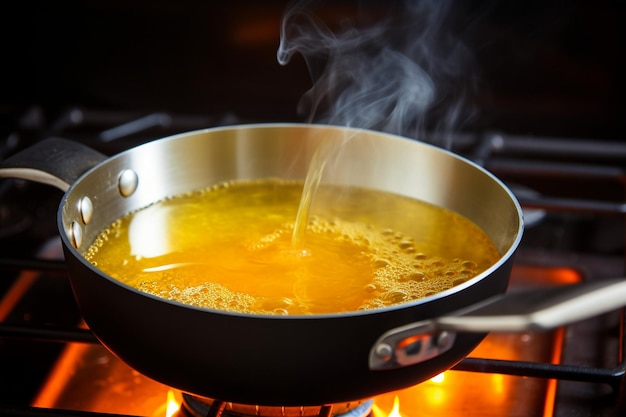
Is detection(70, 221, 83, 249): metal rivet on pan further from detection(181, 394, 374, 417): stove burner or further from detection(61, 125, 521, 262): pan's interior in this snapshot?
detection(181, 394, 374, 417): stove burner

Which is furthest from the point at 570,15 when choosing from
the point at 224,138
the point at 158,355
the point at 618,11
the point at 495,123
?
the point at 158,355

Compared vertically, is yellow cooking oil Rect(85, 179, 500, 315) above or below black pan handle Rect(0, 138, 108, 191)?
below

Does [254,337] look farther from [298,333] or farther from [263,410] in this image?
[263,410]

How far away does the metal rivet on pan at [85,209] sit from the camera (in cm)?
74

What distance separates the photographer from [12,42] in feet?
4.08

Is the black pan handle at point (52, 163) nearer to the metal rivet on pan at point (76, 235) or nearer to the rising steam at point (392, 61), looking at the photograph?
the metal rivet on pan at point (76, 235)

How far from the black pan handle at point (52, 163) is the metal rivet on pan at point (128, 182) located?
4 cm

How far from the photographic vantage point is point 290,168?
3.00 ft

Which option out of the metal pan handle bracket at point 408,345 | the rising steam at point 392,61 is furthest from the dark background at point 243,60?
the metal pan handle bracket at point 408,345

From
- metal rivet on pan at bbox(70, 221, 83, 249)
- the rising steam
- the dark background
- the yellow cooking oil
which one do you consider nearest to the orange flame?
Result: the yellow cooking oil

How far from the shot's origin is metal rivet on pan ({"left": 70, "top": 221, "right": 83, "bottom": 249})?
0.72 m

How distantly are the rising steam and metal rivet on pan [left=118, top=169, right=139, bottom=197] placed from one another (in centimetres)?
35

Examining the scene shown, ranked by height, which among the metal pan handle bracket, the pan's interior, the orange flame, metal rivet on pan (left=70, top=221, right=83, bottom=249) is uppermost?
the metal pan handle bracket

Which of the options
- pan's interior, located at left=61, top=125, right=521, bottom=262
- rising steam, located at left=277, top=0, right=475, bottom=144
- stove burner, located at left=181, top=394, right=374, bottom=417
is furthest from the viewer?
rising steam, located at left=277, top=0, right=475, bottom=144
